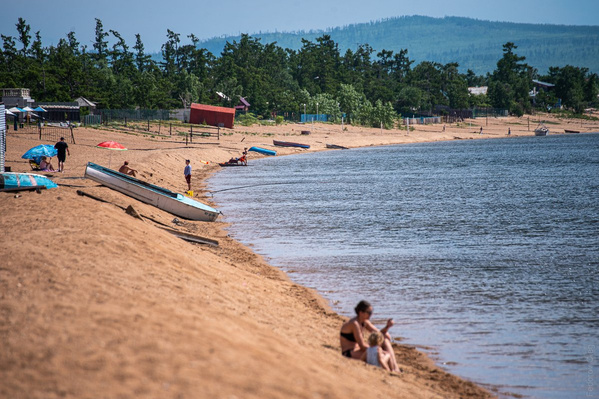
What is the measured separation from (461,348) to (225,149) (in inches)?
2336

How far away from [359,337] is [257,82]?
122953 mm

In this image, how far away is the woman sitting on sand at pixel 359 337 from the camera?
34.8 ft

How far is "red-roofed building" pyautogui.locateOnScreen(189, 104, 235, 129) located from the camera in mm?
90312

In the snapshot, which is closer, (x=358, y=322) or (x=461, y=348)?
(x=358, y=322)

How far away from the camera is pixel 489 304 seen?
15.3m

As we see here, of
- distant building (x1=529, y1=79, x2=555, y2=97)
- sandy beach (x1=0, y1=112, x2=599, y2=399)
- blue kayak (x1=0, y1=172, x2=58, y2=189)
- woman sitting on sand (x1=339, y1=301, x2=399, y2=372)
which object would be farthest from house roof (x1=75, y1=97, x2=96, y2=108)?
distant building (x1=529, y1=79, x2=555, y2=97)

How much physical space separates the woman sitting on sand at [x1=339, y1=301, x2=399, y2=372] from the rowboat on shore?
15601 millimetres

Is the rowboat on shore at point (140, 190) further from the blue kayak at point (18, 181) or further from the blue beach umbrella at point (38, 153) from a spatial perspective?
the blue beach umbrella at point (38, 153)

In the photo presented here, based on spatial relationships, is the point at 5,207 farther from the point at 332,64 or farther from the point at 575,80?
the point at 575,80

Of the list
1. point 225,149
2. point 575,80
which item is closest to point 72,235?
point 225,149

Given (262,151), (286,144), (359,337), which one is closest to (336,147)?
(286,144)

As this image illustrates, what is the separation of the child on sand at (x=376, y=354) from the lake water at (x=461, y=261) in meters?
1.57

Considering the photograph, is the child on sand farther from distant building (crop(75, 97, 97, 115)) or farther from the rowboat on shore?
distant building (crop(75, 97, 97, 115))

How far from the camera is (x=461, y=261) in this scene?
20.2m
